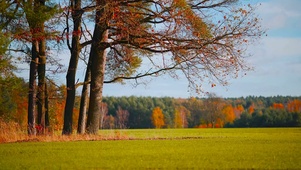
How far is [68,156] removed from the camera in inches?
471

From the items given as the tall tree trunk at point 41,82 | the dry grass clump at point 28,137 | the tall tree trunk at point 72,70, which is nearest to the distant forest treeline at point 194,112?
the tall tree trunk at point 41,82

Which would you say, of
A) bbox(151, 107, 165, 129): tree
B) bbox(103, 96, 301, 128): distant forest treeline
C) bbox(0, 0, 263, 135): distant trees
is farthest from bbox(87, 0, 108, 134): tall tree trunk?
bbox(151, 107, 165, 129): tree

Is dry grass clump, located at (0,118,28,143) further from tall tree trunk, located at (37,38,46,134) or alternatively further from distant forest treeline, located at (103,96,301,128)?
distant forest treeline, located at (103,96,301,128)

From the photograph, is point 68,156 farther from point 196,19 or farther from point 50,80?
point 50,80

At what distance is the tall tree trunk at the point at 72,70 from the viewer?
2375 cm

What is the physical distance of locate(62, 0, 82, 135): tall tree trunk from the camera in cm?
A: 2375

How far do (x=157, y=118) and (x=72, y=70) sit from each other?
82976 mm

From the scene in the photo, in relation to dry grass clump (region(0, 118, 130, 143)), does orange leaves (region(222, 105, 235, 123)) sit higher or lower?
higher

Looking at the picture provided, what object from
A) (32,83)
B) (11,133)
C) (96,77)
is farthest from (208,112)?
(11,133)

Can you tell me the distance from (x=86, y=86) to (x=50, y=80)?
3.06 metres

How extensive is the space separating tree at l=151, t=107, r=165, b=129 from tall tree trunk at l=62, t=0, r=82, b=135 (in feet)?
264

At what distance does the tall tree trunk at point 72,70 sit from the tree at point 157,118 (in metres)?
80.6

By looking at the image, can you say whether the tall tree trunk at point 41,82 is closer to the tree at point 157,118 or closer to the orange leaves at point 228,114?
the orange leaves at point 228,114

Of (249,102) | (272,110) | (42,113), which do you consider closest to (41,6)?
(42,113)
